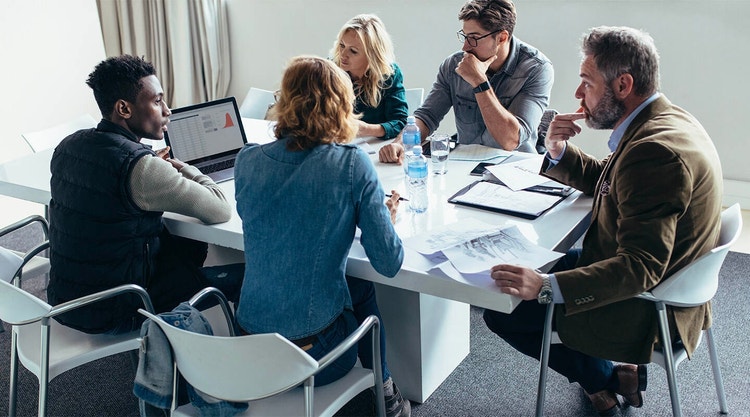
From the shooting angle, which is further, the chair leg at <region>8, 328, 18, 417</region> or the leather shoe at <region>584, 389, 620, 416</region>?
the leather shoe at <region>584, 389, 620, 416</region>

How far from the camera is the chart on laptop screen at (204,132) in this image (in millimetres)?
2734

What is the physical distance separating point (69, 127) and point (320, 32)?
2231mm

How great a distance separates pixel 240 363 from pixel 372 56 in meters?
Result: 1.94

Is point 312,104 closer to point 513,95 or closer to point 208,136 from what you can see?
point 208,136

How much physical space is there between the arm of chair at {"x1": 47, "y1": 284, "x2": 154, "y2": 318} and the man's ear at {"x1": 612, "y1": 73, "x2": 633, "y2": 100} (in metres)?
1.43

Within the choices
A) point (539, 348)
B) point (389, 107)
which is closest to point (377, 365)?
point (539, 348)

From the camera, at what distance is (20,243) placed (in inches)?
155

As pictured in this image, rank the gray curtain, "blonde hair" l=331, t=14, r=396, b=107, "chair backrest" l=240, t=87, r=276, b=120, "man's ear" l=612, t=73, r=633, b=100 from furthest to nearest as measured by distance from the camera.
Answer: the gray curtain
"chair backrest" l=240, t=87, r=276, b=120
"blonde hair" l=331, t=14, r=396, b=107
"man's ear" l=612, t=73, r=633, b=100

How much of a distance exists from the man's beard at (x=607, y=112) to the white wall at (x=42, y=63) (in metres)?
3.79

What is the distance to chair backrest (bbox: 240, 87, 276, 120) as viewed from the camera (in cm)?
380

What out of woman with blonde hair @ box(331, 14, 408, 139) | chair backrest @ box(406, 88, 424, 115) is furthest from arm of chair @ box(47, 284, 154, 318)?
chair backrest @ box(406, 88, 424, 115)

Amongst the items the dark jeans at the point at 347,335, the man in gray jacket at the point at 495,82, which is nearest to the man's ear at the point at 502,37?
the man in gray jacket at the point at 495,82

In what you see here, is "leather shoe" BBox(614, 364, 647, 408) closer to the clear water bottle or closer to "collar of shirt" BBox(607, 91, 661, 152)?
"collar of shirt" BBox(607, 91, 661, 152)

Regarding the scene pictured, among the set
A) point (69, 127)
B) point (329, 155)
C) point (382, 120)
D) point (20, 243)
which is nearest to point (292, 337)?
point (329, 155)
